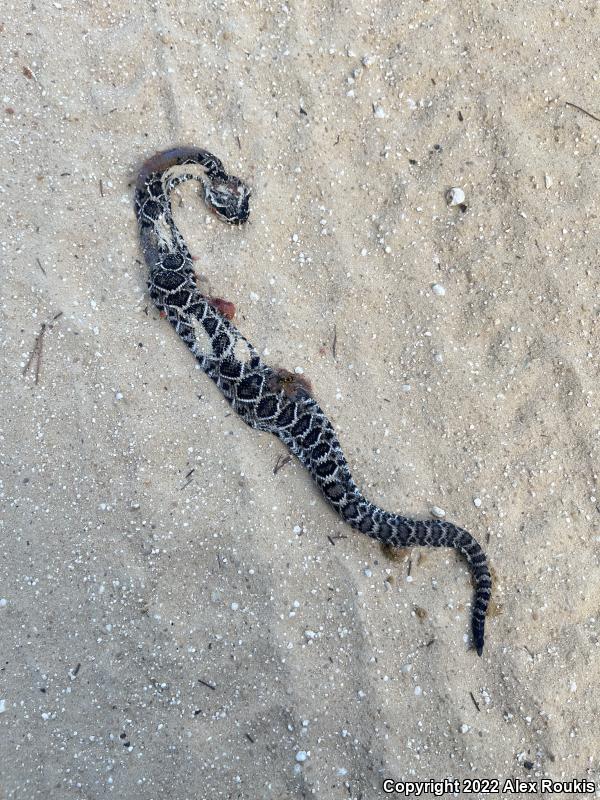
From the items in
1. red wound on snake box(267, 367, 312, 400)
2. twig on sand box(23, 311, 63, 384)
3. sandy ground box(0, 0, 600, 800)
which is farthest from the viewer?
red wound on snake box(267, 367, 312, 400)

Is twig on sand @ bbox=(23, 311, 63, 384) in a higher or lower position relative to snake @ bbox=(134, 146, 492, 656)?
lower

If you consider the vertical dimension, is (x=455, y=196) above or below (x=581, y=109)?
below

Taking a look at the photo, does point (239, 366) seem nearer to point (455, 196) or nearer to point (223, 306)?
point (223, 306)

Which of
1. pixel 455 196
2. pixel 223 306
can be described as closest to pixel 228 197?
pixel 223 306

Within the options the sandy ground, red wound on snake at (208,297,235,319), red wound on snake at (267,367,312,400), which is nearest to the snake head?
the sandy ground

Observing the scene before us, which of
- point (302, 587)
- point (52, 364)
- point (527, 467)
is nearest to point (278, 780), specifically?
point (302, 587)

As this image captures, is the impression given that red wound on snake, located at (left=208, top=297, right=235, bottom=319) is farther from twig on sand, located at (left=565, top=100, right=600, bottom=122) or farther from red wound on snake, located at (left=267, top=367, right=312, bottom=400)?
twig on sand, located at (left=565, top=100, right=600, bottom=122)
